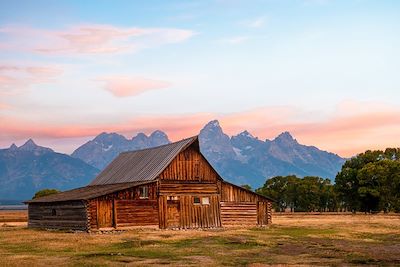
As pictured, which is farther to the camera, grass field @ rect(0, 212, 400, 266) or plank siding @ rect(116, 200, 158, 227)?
plank siding @ rect(116, 200, 158, 227)

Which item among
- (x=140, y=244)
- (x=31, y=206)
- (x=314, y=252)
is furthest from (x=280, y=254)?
(x=31, y=206)

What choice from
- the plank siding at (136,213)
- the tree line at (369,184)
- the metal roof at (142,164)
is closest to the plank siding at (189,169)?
the metal roof at (142,164)

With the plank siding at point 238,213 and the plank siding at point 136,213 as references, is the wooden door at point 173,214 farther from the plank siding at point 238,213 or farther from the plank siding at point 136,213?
the plank siding at point 238,213

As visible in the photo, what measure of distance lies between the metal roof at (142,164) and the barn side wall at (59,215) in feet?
25.0

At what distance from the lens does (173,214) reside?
59188 mm

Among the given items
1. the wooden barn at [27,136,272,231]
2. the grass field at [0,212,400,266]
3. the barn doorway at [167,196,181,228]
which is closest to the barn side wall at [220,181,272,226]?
the wooden barn at [27,136,272,231]

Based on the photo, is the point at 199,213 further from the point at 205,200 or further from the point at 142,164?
the point at 142,164

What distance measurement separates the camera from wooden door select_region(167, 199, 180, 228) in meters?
58.7

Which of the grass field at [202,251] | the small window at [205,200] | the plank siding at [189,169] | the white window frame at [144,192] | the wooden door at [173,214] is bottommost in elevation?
the grass field at [202,251]

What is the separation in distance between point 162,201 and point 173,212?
1.66 m

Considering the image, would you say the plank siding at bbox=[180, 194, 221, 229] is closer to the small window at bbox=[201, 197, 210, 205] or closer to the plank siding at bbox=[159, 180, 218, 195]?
the small window at bbox=[201, 197, 210, 205]

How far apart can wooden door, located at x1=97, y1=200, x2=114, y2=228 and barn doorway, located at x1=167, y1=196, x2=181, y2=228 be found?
6401mm

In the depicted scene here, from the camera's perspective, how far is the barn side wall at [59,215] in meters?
54.9

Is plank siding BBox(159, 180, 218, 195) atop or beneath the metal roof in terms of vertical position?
beneath
